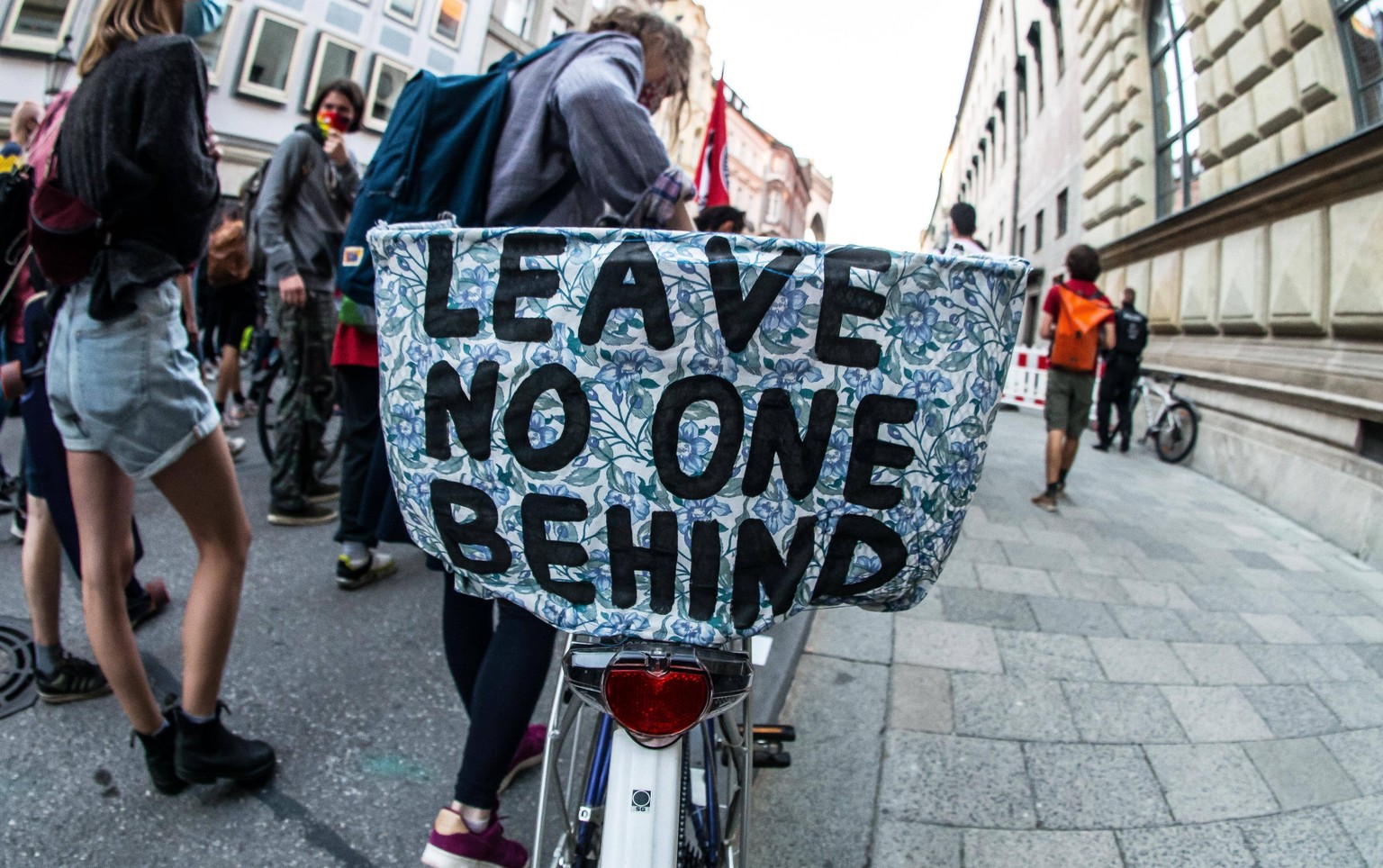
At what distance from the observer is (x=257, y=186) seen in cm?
433

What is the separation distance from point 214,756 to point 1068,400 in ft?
18.0

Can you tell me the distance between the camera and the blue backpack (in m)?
1.85

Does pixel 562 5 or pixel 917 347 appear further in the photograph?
pixel 562 5

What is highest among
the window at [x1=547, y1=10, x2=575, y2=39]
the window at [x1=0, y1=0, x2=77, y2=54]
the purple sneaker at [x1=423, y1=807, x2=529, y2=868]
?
the window at [x1=547, y1=10, x2=575, y2=39]

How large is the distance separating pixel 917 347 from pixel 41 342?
7.96 ft

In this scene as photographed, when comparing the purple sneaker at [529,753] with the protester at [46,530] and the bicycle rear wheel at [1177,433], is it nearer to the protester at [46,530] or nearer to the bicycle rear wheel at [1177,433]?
the protester at [46,530]

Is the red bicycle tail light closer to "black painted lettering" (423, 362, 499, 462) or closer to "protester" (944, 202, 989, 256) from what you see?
"black painted lettering" (423, 362, 499, 462)

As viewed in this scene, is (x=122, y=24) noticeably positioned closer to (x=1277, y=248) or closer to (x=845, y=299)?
(x=845, y=299)

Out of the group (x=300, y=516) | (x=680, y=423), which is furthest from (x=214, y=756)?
(x=300, y=516)

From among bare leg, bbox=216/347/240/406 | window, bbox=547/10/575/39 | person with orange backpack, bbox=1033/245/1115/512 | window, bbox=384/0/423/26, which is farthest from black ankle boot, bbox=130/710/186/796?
window, bbox=547/10/575/39

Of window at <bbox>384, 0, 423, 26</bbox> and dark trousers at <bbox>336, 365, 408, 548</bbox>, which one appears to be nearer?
dark trousers at <bbox>336, 365, 408, 548</bbox>

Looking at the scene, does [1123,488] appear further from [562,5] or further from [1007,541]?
[562,5]

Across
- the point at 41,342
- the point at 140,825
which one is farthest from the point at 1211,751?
the point at 41,342

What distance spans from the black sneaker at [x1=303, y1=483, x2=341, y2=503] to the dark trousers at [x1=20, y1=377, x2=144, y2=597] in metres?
2.08
